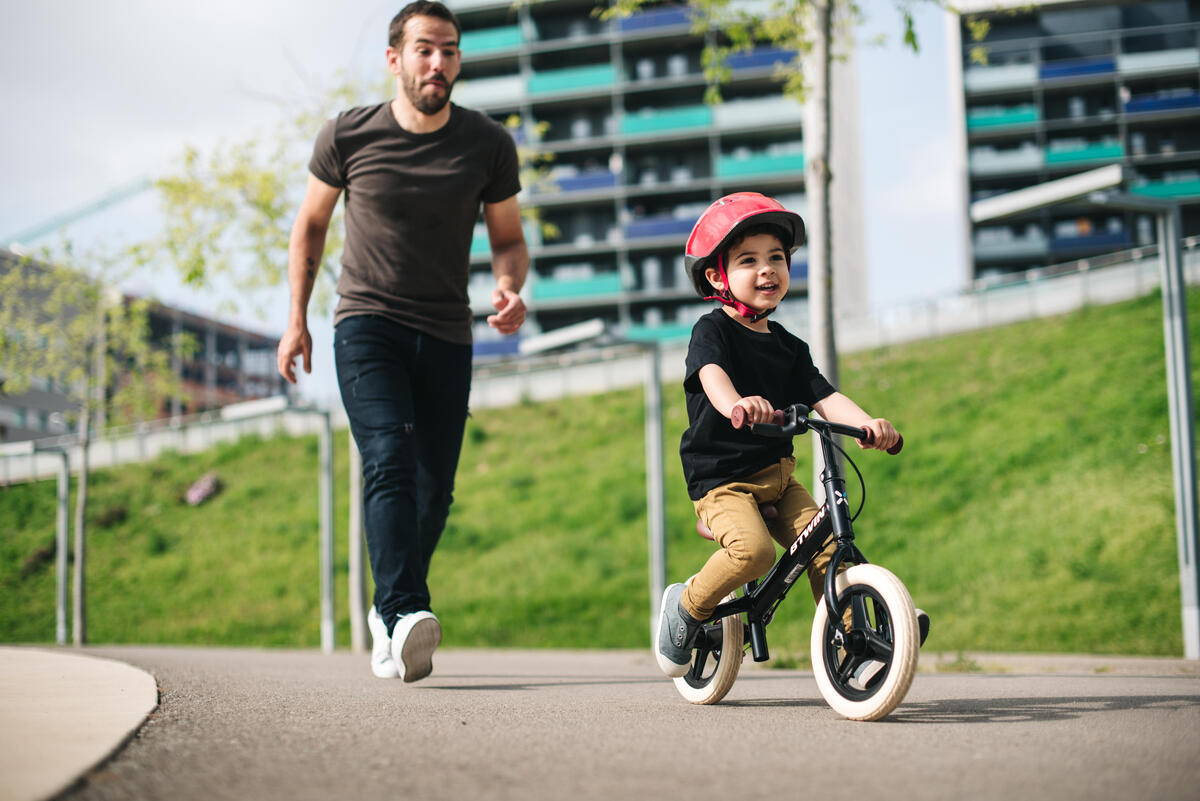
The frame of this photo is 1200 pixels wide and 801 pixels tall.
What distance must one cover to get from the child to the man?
1.05 m

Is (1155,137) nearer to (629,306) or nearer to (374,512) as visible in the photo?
(629,306)

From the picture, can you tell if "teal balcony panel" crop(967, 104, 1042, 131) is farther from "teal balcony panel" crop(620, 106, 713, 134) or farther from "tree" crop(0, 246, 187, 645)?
"tree" crop(0, 246, 187, 645)

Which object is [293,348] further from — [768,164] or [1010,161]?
[1010,161]

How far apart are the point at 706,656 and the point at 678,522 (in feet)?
54.5

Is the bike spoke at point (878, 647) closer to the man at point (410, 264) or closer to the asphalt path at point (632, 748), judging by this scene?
the asphalt path at point (632, 748)

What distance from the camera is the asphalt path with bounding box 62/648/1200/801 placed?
2.25 meters

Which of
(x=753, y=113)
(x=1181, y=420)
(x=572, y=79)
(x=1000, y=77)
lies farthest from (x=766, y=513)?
(x=1000, y=77)

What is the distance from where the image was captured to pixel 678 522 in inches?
814

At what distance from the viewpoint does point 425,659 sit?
14.1 feet

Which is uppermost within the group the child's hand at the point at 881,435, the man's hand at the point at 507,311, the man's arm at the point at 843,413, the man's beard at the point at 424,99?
the man's beard at the point at 424,99

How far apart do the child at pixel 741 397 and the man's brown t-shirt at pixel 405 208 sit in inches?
47.3

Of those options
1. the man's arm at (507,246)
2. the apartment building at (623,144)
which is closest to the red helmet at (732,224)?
the man's arm at (507,246)

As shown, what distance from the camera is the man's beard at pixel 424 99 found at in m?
4.70

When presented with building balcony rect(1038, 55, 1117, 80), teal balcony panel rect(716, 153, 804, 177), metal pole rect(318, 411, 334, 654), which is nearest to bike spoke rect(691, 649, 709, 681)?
metal pole rect(318, 411, 334, 654)
